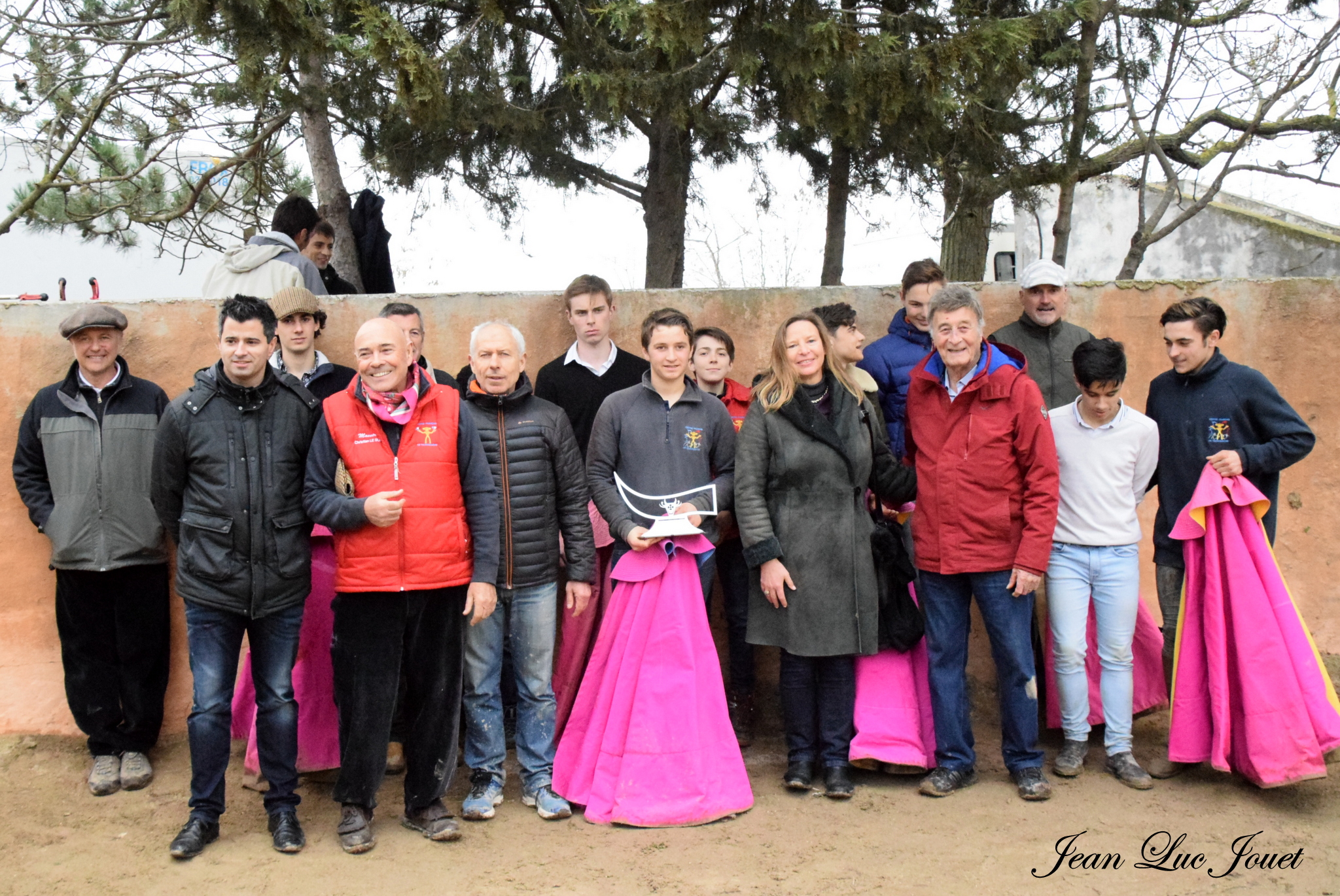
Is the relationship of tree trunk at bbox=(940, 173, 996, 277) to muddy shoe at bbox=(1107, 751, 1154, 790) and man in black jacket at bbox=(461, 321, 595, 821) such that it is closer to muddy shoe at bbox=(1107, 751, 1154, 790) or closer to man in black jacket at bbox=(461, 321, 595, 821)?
muddy shoe at bbox=(1107, 751, 1154, 790)

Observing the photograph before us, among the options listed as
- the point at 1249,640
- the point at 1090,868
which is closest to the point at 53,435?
the point at 1090,868

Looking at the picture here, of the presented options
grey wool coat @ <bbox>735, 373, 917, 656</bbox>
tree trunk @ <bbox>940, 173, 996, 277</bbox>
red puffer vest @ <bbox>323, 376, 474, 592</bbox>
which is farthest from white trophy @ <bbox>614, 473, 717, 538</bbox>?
tree trunk @ <bbox>940, 173, 996, 277</bbox>

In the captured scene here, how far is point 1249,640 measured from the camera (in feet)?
13.2

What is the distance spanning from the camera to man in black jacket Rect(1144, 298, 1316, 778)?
412 centimetres

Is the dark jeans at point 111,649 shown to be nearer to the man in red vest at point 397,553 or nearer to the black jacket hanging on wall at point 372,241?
the man in red vest at point 397,553

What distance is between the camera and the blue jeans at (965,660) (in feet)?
13.2

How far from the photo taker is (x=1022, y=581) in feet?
12.9

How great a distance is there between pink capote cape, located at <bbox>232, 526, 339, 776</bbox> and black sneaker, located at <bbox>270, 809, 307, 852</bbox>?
0.48 m

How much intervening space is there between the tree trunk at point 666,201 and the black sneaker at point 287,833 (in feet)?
13.7

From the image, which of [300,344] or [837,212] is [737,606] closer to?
[300,344]

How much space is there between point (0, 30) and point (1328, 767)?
8.59 meters

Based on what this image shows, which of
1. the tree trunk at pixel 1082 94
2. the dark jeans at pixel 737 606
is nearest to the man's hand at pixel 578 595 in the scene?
the dark jeans at pixel 737 606

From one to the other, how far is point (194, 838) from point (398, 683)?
842mm

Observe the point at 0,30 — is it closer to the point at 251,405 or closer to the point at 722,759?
the point at 251,405
